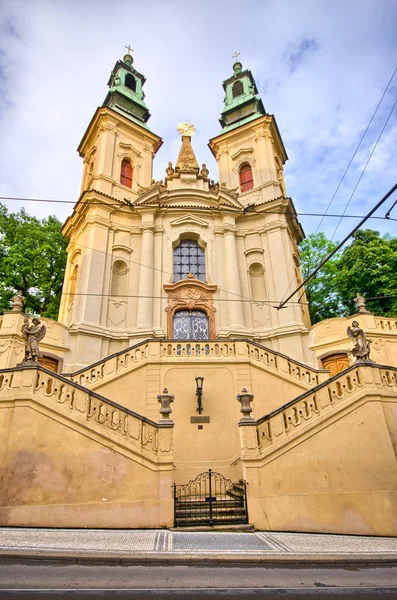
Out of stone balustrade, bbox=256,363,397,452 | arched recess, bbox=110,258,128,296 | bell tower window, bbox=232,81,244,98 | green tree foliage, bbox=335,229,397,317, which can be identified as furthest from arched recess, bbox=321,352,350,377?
bell tower window, bbox=232,81,244,98

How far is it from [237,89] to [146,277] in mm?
21348

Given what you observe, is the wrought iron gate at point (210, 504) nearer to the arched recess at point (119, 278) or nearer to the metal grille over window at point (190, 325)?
the metal grille over window at point (190, 325)

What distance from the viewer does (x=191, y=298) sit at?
20328mm

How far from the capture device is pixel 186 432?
1203 cm

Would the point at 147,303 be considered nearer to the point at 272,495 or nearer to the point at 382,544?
the point at 272,495

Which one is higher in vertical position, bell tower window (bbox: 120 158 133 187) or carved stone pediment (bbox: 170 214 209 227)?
bell tower window (bbox: 120 158 133 187)

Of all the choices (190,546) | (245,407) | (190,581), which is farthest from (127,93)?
(190,581)

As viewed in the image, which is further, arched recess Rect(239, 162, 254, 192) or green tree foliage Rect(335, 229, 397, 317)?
arched recess Rect(239, 162, 254, 192)

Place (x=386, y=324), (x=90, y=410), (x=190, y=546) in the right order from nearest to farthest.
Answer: (x=190, y=546) < (x=90, y=410) < (x=386, y=324)

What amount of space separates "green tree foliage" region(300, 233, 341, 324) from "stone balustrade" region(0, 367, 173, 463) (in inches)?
799

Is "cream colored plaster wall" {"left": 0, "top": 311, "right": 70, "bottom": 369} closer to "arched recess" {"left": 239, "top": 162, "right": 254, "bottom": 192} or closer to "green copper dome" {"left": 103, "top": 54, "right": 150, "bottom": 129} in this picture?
"arched recess" {"left": 239, "top": 162, "right": 254, "bottom": 192}

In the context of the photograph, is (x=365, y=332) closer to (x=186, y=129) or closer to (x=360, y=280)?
(x=360, y=280)

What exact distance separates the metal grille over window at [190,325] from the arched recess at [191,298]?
20cm

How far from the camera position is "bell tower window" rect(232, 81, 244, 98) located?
32125mm
